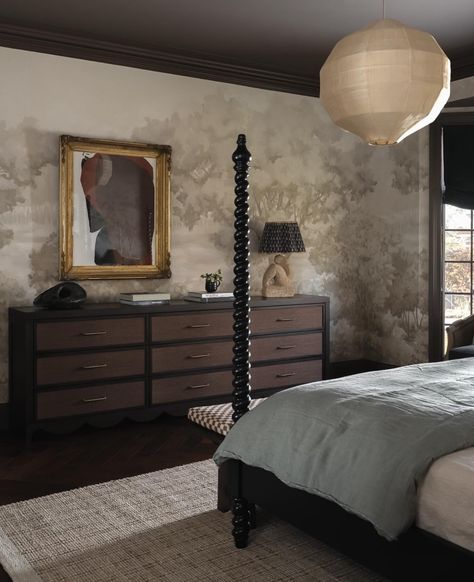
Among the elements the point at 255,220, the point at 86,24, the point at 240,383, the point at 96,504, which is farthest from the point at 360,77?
the point at 255,220

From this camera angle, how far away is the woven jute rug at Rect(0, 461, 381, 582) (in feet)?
8.38

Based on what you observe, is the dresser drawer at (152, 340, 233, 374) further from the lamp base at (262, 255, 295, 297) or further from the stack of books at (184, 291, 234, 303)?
the lamp base at (262, 255, 295, 297)

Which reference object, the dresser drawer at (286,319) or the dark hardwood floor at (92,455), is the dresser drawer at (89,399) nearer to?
the dark hardwood floor at (92,455)

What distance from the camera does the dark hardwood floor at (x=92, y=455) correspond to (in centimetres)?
357

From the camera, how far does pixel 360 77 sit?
247 centimetres

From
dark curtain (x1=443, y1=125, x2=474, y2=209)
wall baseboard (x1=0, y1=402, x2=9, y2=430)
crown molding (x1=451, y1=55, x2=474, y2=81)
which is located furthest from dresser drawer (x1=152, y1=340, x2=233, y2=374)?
crown molding (x1=451, y1=55, x2=474, y2=81)

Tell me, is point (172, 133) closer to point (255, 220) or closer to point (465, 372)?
point (255, 220)

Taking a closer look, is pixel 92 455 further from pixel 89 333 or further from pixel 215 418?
pixel 215 418

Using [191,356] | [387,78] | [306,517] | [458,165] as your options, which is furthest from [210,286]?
[387,78]

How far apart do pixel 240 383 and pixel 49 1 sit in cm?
267

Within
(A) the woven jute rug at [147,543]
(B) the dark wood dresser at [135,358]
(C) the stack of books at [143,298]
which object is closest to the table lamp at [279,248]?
(B) the dark wood dresser at [135,358]

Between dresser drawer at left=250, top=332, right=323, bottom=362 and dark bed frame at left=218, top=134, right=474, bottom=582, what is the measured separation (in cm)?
198

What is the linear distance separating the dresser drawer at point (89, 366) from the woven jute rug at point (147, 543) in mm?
1039

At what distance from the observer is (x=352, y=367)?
245 inches
